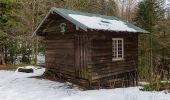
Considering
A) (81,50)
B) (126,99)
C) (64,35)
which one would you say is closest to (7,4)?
(64,35)

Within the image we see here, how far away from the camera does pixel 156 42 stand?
94.6 ft

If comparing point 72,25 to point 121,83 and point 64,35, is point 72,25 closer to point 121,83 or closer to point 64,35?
point 64,35

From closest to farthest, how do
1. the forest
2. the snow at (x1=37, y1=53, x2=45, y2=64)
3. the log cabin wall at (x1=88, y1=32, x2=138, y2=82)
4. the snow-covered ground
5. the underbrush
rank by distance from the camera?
1. the snow-covered ground
2. the underbrush
3. the log cabin wall at (x1=88, y1=32, x2=138, y2=82)
4. the forest
5. the snow at (x1=37, y1=53, x2=45, y2=64)

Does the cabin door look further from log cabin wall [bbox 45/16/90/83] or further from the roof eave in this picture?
the roof eave

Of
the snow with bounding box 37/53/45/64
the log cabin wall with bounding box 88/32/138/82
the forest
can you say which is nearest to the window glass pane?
the log cabin wall with bounding box 88/32/138/82

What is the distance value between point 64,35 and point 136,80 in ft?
21.8

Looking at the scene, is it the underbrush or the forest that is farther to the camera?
the forest

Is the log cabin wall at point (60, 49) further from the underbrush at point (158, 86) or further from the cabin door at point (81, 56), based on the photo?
the underbrush at point (158, 86)

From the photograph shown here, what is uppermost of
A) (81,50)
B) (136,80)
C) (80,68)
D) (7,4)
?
(7,4)

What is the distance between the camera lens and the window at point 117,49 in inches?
665

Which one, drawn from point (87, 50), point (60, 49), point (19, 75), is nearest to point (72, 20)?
point (87, 50)

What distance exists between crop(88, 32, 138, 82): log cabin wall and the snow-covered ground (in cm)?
195

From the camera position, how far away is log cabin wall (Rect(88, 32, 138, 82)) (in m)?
15.1

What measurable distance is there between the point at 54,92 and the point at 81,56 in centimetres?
302
